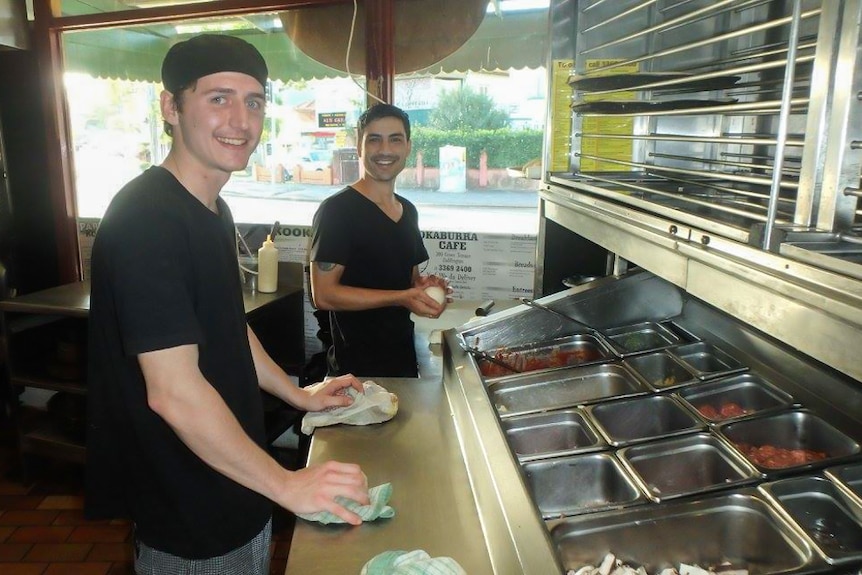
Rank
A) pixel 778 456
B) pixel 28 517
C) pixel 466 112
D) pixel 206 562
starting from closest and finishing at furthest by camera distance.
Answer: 1. pixel 778 456
2. pixel 206 562
3. pixel 28 517
4. pixel 466 112

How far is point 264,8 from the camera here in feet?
11.2

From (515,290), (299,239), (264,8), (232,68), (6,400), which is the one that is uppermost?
(264,8)

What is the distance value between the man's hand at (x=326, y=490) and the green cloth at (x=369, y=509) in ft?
0.04

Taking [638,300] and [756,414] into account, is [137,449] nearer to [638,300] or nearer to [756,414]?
[756,414]

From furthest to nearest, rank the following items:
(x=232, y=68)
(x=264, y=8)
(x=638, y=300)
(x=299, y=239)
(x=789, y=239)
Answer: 1. (x=299, y=239)
2. (x=264, y=8)
3. (x=638, y=300)
4. (x=232, y=68)
5. (x=789, y=239)

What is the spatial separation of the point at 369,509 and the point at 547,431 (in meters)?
0.46

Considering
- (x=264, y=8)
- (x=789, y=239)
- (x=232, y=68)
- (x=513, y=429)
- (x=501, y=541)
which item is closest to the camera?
→ (x=789, y=239)

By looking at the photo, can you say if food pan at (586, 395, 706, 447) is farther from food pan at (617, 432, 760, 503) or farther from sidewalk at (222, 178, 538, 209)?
sidewalk at (222, 178, 538, 209)

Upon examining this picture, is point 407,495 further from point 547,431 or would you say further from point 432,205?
point 432,205

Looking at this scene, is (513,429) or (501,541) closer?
(501,541)

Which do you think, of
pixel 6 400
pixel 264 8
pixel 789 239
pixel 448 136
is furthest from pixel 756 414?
pixel 6 400

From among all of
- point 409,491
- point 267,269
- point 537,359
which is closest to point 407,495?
point 409,491

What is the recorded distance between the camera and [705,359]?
1.71 m

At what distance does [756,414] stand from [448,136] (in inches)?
98.0
